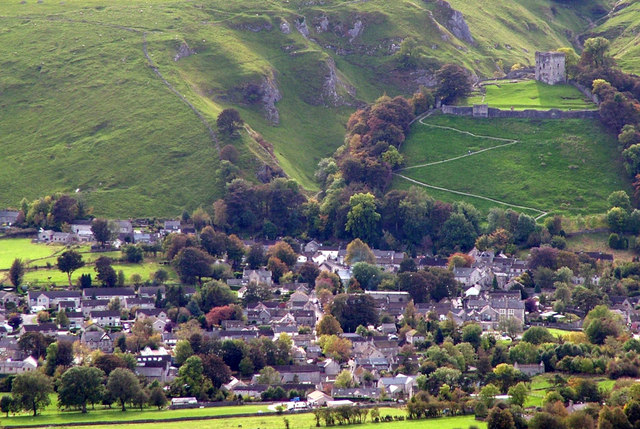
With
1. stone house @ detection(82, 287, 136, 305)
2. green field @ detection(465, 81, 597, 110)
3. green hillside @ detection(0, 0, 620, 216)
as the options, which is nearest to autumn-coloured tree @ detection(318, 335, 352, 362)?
stone house @ detection(82, 287, 136, 305)

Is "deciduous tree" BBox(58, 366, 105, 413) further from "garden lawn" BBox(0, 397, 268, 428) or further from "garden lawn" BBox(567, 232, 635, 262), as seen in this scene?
"garden lawn" BBox(567, 232, 635, 262)

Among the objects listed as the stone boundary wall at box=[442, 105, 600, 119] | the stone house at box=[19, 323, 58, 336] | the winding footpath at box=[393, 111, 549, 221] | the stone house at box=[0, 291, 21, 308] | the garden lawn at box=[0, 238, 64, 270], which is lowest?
the stone house at box=[0, 291, 21, 308]

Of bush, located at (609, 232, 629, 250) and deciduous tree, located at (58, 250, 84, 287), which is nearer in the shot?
deciduous tree, located at (58, 250, 84, 287)

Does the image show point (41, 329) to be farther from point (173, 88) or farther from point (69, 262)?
point (173, 88)

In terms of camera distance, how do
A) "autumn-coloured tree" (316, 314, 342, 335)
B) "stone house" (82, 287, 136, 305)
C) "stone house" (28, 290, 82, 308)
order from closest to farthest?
"autumn-coloured tree" (316, 314, 342, 335) < "stone house" (28, 290, 82, 308) < "stone house" (82, 287, 136, 305)

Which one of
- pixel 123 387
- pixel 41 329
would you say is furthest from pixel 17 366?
pixel 123 387

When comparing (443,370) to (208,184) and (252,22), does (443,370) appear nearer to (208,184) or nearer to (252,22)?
(208,184)
